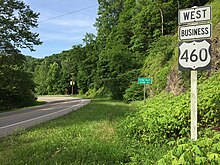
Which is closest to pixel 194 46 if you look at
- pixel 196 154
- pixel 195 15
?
pixel 195 15

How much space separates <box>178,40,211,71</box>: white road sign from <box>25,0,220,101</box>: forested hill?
434 inches

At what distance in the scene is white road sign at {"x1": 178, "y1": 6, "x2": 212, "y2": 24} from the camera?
375 cm

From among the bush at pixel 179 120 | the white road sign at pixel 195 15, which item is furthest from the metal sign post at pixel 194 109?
the bush at pixel 179 120

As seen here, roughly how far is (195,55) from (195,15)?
0.62 m

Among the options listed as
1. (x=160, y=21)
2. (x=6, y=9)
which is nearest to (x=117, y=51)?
(x=160, y=21)

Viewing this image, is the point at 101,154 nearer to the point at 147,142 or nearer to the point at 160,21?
the point at 147,142

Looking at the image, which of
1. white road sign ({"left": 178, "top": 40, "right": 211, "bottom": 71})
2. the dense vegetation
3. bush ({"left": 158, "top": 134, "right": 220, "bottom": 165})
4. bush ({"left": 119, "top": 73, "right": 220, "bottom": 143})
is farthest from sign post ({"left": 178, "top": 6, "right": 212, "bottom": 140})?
bush ({"left": 119, "top": 73, "right": 220, "bottom": 143})

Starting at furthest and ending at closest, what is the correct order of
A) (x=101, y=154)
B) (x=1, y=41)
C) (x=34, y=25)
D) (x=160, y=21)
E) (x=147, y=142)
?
(x=160, y=21)
(x=34, y=25)
(x=1, y=41)
(x=147, y=142)
(x=101, y=154)

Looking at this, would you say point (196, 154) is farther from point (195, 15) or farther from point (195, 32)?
point (195, 15)

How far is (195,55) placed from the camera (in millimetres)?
3689

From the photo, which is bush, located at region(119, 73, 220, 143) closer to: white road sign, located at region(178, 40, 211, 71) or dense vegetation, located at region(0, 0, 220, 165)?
dense vegetation, located at region(0, 0, 220, 165)

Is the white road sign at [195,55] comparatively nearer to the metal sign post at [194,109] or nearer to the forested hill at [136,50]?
the metal sign post at [194,109]

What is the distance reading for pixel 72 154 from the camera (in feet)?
18.6

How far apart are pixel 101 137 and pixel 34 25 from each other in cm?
2546
